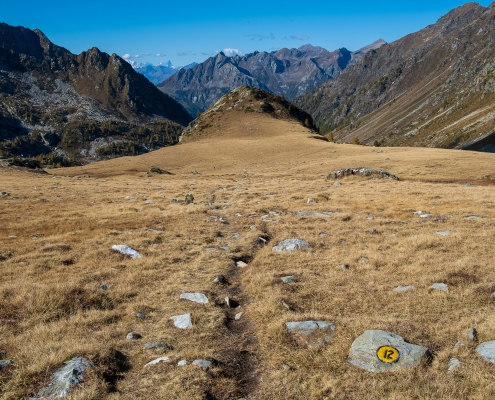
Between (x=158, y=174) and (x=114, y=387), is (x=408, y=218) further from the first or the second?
(x=158, y=174)

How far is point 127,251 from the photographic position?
16484mm

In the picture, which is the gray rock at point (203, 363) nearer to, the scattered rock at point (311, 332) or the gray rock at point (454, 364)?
the scattered rock at point (311, 332)

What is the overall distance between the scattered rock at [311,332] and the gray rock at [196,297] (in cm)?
352

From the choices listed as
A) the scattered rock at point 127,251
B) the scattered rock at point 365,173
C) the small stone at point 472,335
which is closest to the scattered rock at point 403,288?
the small stone at point 472,335

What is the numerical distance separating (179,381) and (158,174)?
60096mm

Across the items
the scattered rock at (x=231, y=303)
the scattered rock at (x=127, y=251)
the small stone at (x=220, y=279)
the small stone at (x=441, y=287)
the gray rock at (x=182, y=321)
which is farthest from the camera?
the scattered rock at (x=127, y=251)

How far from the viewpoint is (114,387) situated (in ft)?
23.4

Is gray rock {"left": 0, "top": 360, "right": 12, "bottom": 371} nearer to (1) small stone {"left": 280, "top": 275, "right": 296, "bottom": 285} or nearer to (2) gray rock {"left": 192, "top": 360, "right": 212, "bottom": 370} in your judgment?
(2) gray rock {"left": 192, "top": 360, "right": 212, "bottom": 370}

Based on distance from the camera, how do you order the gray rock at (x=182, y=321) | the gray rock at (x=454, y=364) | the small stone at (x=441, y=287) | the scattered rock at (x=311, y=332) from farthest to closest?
1. the small stone at (x=441, y=287)
2. the gray rock at (x=182, y=321)
3. the scattered rock at (x=311, y=332)
4. the gray rock at (x=454, y=364)

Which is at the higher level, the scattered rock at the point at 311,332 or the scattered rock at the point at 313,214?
the scattered rock at the point at 311,332

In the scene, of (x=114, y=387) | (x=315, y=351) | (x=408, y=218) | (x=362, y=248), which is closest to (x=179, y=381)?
(x=114, y=387)

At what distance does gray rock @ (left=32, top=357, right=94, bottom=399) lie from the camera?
22.0 feet

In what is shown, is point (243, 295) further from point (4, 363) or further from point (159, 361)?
point (4, 363)

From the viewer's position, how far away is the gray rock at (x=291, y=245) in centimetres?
1681
